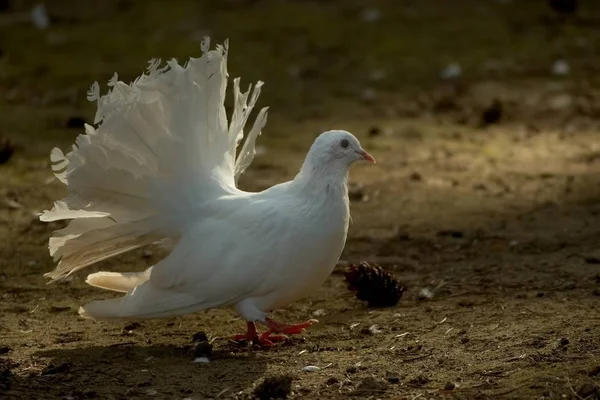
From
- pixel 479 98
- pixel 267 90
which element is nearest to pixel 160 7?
pixel 267 90

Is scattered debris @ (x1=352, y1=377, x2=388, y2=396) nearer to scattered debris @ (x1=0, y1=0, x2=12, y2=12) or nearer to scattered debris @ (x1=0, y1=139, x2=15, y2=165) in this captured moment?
scattered debris @ (x1=0, y1=139, x2=15, y2=165)

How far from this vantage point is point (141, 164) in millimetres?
5188

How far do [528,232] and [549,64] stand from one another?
4806mm

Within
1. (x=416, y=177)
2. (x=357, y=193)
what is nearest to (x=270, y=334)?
(x=357, y=193)

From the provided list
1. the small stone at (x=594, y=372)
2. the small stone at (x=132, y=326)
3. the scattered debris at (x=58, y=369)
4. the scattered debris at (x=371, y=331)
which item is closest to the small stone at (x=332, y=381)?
the scattered debris at (x=371, y=331)

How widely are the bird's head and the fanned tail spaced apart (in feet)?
1.55

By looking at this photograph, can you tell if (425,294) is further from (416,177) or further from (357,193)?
(416,177)

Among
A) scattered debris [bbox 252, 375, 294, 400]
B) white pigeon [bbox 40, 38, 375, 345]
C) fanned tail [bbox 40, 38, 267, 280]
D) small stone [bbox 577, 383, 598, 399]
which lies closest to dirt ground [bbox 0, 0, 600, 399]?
small stone [bbox 577, 383, 598, 399]

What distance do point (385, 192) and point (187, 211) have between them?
2880 mm

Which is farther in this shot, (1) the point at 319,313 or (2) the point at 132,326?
(1) the point at 319,313

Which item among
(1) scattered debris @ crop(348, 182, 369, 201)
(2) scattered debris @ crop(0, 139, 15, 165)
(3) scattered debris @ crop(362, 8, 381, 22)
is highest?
(3) scattered debris @ crop(362, 8, 381, 22)

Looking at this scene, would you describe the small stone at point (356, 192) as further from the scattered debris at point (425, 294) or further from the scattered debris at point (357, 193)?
the scattered debris at point (425, 294)

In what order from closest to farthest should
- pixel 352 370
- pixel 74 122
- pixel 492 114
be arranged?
pixel 352 370, pixel 74 122, pixel 492 114

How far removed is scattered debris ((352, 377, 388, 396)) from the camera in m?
4.54
